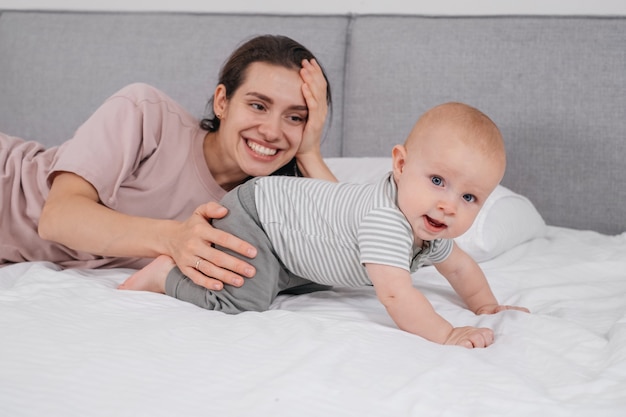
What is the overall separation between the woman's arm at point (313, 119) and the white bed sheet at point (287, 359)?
41 cm

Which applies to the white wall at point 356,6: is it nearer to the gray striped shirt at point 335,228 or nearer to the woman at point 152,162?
the woman at point 152,162

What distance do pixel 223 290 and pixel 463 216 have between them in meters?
0.44

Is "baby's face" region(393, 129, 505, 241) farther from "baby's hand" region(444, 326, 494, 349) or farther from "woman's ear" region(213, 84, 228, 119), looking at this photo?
"woman's ear" region(213, 84, 228, 119)

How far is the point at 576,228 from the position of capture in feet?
6.80

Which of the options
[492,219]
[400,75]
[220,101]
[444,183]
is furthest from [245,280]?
[400,75]

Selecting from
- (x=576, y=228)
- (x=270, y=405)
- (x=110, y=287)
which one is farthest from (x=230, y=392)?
(x=576, y=228)

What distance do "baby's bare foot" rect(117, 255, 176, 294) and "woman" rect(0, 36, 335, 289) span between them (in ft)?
0.15

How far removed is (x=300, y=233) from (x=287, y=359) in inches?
14.1

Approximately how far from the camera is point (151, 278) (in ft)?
4.62

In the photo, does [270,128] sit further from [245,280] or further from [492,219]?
[492,219]

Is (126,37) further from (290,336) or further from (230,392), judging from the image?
(230,392)

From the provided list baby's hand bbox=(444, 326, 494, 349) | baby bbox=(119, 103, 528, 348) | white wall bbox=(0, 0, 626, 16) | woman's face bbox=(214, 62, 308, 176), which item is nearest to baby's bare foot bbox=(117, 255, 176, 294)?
baby bbox=(119, 103, 528, 348)

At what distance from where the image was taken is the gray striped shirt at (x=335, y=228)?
123 centimetres

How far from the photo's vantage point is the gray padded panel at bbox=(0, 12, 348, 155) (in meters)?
2.32
